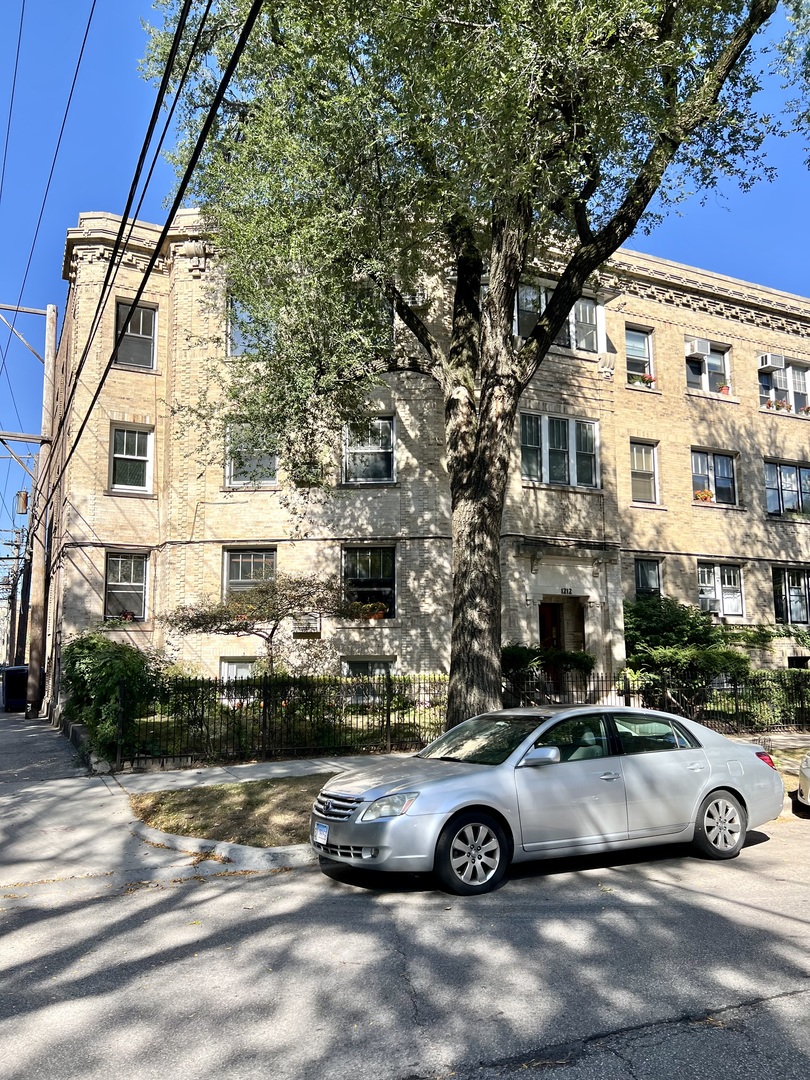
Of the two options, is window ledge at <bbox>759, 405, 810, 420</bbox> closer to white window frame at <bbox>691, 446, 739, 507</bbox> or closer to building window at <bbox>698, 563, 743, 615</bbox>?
white window frame at <bbox>691, 446, 739, 507</bbox>

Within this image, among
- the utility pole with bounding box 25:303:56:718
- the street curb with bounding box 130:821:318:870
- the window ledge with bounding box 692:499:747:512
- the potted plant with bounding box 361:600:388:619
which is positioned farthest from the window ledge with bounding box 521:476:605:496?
the street curb with bounding box 130:821:318:870

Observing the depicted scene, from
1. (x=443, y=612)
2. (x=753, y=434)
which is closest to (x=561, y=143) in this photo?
(x=443, y=612)

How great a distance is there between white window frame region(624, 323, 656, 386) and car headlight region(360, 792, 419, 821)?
1868 centimetres

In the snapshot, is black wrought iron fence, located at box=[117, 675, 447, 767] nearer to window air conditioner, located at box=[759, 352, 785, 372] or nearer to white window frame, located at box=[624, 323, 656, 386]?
white window frame, located at box=[624, 323, 656, 386]

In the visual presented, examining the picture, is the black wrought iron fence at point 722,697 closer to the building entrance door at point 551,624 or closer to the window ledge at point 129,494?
the building entrance door at point 551,624

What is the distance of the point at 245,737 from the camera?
1275cm

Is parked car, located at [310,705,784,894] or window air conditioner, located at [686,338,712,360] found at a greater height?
window air conditioner, located at [686,338,712,360]

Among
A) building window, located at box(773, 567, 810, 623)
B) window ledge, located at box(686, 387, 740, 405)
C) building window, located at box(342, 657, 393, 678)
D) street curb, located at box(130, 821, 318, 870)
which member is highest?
window ledge, located at box(686, 387, 740, 405)

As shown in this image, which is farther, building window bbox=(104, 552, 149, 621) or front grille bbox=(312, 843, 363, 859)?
building window bbox=(104, 552, 149, 621)

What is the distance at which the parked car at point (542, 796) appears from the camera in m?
6.56

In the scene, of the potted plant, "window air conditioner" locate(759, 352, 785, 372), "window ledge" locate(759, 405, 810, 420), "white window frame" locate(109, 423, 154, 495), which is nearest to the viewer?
the potted plant

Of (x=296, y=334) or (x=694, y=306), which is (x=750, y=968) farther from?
(x=694, y=306)

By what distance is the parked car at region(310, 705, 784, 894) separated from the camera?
6559 millimetres

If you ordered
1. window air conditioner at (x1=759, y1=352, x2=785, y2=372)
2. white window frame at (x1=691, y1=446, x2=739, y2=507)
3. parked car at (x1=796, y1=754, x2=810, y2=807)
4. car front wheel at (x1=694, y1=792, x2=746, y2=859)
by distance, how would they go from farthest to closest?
window air conditioner at (x1=759, y1=352, x2=785, y2=372), white window frame at (x1=691, y1=446, x2=739, y2=507), parked car at (x1=796, y1=754, x2=810, y2=807), car front wheel at (x1=694, y1=792, x2=746, y2=859)
